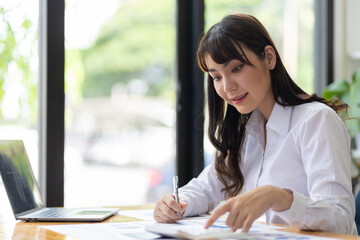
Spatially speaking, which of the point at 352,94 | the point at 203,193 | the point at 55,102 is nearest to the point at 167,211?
the point at 203,193

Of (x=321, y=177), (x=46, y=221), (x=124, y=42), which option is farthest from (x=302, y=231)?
(x=124, y=42)

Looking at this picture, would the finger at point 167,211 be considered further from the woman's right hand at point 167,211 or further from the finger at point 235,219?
the finger at point 235,219

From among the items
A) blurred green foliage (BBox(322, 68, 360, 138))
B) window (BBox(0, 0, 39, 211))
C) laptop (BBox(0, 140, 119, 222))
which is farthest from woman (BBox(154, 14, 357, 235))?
blurred green foliage (BBox(322, 68, 360, 138))

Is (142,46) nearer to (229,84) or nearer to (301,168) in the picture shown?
(229,84)

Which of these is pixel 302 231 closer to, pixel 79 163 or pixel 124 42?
pixel 79 163

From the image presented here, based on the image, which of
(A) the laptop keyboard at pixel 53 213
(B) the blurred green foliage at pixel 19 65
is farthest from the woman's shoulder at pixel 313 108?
(B) the blurred green foliage at pixel 19 65

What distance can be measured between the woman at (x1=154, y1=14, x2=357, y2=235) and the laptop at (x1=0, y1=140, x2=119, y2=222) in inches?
9.6

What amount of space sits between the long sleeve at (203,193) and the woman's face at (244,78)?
0.33 m

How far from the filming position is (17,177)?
5.15 ft

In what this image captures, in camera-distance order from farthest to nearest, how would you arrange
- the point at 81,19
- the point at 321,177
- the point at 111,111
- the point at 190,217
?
the point at 111,111 < the point at 81,19 < the point at 190,217 < the point at 321,177

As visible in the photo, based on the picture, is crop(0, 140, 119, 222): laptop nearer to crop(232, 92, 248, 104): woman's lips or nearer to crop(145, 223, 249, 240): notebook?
crop(145, 223, 249, 240): notebook

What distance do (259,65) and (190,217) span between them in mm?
536

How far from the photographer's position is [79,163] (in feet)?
8.75

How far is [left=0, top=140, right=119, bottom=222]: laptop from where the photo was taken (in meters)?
1.48
